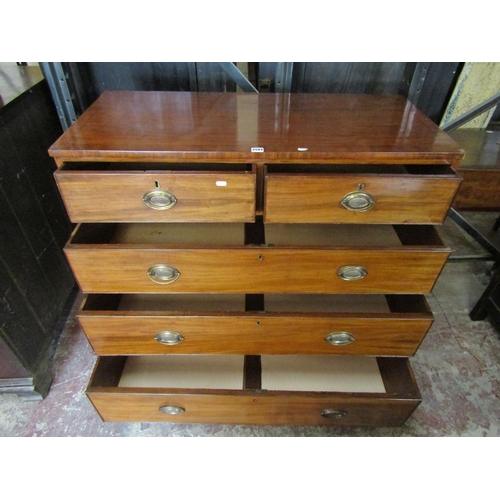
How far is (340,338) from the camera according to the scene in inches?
41.4

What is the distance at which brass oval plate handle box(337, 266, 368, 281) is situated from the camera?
3.03ft

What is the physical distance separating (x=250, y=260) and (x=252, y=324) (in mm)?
208

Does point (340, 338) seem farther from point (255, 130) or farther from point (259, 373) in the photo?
point (255, 130)

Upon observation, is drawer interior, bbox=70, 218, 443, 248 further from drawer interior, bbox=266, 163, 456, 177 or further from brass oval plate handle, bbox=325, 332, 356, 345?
brass oval plate handle, bbox=325, 332, 356, 345

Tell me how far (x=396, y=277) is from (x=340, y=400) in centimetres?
39

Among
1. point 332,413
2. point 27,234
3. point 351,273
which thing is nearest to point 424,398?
point 332,413

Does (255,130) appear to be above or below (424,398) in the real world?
above

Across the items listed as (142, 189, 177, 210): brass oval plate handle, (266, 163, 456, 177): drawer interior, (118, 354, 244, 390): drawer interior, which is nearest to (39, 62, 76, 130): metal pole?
(142, 189, 177, 210): brass oval plate handle

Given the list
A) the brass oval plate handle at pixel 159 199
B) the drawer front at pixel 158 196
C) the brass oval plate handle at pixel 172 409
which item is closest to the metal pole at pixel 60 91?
the drawer front at pixel 158 196

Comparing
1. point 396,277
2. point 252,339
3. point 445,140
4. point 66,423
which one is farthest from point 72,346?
point 445,140

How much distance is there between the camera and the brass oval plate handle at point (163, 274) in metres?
0.91

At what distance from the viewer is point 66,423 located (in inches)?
48.3
